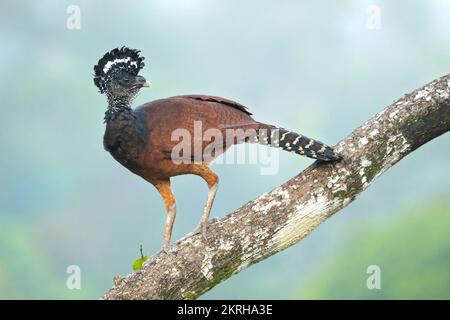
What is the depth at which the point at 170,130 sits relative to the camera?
230 inches

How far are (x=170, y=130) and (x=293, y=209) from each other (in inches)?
50.5

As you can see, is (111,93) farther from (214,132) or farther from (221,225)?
(221,225)

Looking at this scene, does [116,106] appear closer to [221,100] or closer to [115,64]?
[115,64]

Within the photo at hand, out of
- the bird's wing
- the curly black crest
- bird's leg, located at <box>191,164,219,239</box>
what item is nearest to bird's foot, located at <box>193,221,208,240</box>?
bird's leg, located at <box>191,164,219,239</box>

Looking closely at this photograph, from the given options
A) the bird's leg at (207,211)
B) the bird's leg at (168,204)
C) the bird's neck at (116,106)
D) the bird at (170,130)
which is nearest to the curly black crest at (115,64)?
the bird at (170,130)

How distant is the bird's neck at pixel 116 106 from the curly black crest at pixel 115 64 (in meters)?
0.15

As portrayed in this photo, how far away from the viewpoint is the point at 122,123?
5855 mm

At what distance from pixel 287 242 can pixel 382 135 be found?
1.32 metres

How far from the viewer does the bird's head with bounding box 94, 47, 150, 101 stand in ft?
19.5
